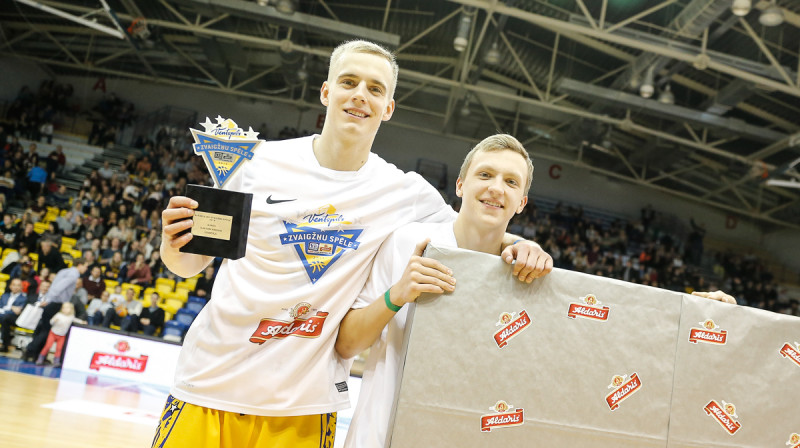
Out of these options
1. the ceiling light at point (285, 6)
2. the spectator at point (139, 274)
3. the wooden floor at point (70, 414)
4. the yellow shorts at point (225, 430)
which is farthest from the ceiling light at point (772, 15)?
the spectator at point (139, 274)

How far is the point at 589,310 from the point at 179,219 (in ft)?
4.32

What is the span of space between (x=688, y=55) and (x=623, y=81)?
302 centimetres

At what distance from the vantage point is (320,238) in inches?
80.5

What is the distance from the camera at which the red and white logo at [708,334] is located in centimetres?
190

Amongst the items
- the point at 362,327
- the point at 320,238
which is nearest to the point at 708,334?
the point at 362,327

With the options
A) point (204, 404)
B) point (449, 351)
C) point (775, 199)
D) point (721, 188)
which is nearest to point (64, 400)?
point (204, 404)

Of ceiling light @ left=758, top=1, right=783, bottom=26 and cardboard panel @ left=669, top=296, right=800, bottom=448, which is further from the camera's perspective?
ceiling light @ left=758, top=1, right=783, bottom=26

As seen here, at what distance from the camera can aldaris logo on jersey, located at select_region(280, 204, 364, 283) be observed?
79.8 inches

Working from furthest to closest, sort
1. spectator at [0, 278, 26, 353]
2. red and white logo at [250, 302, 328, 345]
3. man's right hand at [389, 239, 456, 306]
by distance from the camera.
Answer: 1. spectator at [0, 278, 26, 353]
2. red and white logo at [250, 302, 328, 345]
3. man's right hand at [389, 239, 456, 306]

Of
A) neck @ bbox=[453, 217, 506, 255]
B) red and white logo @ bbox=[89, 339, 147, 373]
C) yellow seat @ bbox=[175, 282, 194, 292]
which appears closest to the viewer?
neck @ bbox=[453, 217, 506, 255]

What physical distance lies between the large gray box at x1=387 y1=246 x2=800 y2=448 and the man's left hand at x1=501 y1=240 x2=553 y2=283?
3 centimetres

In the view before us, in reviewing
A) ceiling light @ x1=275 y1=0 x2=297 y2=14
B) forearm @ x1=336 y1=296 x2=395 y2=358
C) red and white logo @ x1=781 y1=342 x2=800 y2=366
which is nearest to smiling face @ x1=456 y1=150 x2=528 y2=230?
forearm @ x1=336 y1=296 x2=395 y2=358

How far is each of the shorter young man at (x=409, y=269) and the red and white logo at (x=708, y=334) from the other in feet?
1.75

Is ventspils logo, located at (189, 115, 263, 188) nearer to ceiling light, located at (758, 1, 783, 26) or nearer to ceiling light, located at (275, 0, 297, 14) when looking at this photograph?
ceiling light, located at (758, 1, 783, 26)
